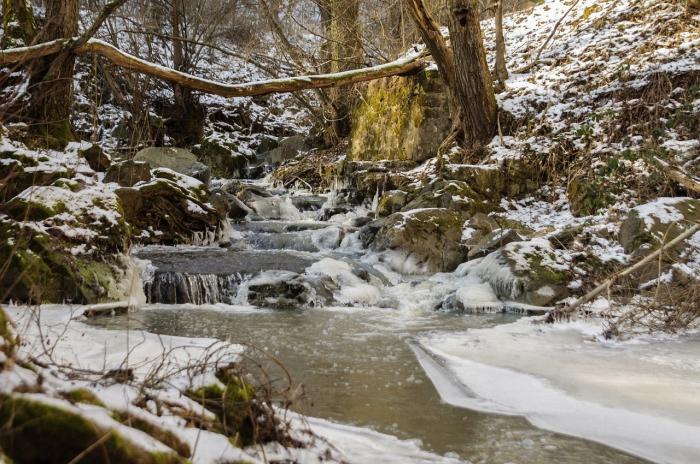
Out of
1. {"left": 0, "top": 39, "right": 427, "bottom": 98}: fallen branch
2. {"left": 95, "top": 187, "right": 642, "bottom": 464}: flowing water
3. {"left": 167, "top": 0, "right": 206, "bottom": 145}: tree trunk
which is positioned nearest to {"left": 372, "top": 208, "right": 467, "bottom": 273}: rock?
{"left": 95, "top": 187, "right": 642, "bottom": 464}: flowing water

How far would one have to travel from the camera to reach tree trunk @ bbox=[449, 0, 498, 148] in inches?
413

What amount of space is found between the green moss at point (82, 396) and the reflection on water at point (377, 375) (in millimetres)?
833

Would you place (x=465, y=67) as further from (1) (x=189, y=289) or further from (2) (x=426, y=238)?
(1) (x=189, y=289)

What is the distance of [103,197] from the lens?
7.29m

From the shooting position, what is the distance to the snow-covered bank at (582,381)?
3.16 meters

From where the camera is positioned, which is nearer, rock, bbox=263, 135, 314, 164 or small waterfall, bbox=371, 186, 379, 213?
small waterfall, bbox=371, 186, 379, 213

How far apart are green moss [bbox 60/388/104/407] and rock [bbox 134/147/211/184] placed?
12603 mm

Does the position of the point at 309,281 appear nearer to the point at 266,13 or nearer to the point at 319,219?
the point at 319,219

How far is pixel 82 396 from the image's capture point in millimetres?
1886

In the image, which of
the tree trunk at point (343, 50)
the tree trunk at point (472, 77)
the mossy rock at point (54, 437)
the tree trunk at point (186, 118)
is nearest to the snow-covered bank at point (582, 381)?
the mossy rock at point (54, 437)

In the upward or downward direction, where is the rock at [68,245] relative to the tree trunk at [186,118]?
downward

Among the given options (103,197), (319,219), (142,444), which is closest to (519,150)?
(319,219)

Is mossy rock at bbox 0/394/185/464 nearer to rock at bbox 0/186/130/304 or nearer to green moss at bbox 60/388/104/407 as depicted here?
green moss at bbox 60/388/104/407

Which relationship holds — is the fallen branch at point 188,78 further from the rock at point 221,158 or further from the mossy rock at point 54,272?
the rock at point 221,158
